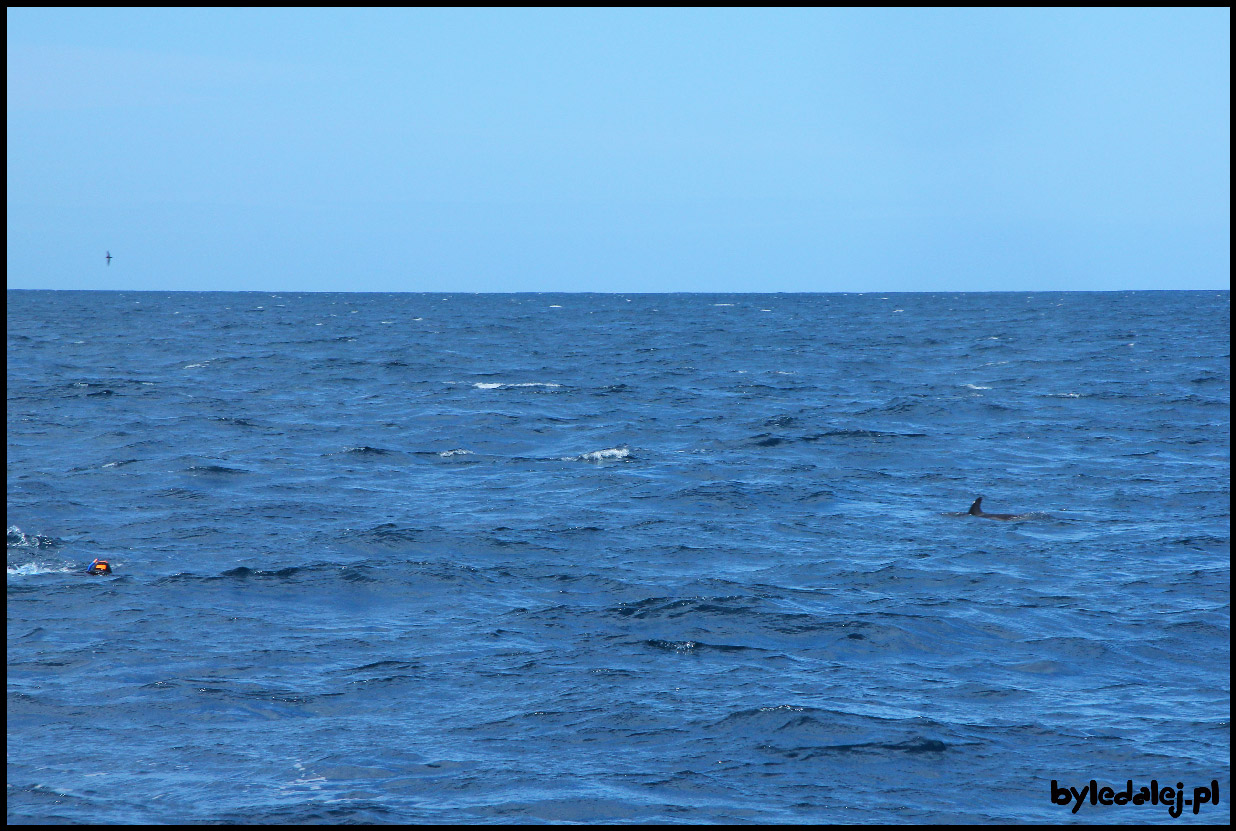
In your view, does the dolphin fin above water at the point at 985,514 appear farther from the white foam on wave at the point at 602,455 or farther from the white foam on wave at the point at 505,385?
the white foam on wave at the point at 505,385

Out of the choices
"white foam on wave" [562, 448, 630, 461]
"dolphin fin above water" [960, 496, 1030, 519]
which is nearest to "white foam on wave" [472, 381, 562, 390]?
"white foam on wave" [562, 448, 630, 461]

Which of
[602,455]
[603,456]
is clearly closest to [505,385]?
[602,455]

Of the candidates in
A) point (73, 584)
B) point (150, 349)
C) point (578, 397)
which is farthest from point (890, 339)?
point (73, 584)

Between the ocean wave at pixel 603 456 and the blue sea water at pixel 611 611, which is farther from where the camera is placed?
the ocean wave at pixel 603 456

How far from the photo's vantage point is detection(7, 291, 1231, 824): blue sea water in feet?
40.4

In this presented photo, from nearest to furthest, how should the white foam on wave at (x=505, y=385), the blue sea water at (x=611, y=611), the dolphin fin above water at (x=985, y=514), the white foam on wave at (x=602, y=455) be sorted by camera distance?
the blue sea water at (x=611, y=611) < the dolphin fin above water at (x=985, y=514) < the white foam on wave at (x=602, y=455) < the white foam on wave at (x=505, y=385)

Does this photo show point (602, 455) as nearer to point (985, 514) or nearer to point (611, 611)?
point (985, 514)

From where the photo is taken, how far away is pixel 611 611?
18.2 metres

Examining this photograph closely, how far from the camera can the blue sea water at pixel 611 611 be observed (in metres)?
12.3

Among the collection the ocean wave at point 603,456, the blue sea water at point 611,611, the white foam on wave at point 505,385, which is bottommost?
the blue sea water at point 611,611

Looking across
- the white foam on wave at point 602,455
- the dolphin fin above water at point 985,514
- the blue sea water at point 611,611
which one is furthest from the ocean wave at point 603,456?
the dolphin fin above water at point 985,514

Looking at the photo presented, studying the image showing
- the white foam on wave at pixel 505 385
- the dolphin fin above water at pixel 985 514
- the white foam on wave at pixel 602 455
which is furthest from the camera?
the white foam on wave at pixel 505 385

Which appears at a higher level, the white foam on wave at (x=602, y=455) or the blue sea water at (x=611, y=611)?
the white foam on wave at (x=602, y=455)

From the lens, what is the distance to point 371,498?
87.6ft
